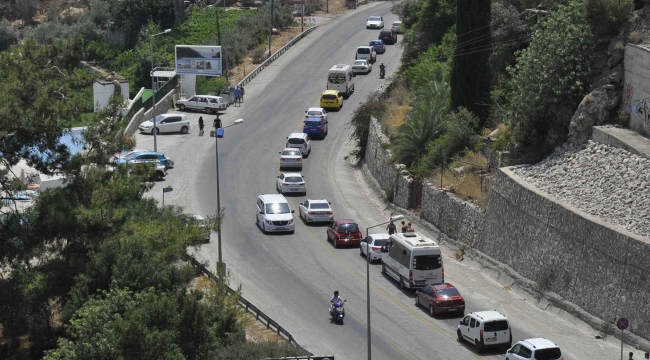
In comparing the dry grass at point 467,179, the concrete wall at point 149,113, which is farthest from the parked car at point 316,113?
the dry grass at point 467,179

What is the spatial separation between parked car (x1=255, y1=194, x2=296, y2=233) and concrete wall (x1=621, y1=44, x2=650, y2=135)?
1621cm

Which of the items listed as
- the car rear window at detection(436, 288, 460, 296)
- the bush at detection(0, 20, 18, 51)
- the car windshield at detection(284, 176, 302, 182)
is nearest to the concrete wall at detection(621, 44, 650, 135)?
the car rear window at detection(436, 288, 460, 296)

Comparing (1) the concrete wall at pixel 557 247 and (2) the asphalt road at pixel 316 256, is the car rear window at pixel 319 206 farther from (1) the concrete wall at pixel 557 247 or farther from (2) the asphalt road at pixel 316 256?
(1) the concrete wall at pixel 557 247

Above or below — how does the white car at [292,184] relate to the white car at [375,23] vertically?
below

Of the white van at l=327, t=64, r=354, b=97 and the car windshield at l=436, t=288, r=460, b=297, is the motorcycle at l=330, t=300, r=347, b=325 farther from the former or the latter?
the white van at l=327, t=64, r=354, b=97

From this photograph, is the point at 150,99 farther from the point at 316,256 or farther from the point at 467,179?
the point at 467,179

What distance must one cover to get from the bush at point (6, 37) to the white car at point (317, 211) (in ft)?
281

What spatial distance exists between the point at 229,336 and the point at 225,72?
54204 millimetres

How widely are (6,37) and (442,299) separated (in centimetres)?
10325

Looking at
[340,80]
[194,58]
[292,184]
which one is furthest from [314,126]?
[194,58]

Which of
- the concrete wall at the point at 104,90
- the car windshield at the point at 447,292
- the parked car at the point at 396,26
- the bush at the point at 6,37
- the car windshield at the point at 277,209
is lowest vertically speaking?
the bush at the point at 6,37

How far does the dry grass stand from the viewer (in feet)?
163

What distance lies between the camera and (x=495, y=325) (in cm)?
3612

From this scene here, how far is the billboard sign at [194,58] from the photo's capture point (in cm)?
8294
